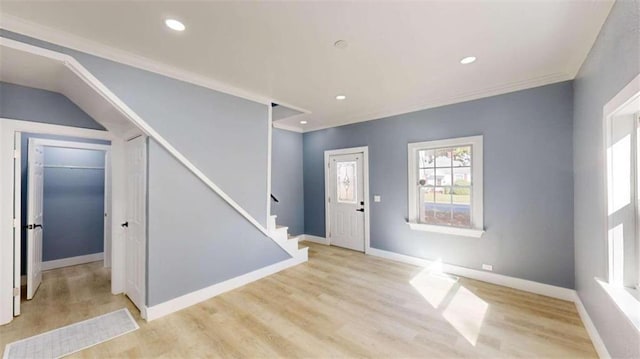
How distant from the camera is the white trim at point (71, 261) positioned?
13.2ft

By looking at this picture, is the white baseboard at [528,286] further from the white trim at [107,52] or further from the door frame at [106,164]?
the door frame at [106,164]

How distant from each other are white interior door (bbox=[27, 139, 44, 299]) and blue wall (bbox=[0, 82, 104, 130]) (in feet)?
2.11

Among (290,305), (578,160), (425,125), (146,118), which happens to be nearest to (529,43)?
(578,160)

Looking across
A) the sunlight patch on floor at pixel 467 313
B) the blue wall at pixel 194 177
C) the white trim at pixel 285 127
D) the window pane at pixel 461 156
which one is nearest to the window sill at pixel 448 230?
the sunlight patch on floor at pixel 467 313

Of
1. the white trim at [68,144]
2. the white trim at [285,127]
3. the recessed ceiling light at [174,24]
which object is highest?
the recessed ceiling light at [174,24]

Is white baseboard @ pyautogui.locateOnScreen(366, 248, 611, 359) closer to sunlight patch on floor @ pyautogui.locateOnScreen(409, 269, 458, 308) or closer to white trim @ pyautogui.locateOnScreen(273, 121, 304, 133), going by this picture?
sunlight patch on floor @ pyautogui.locateOnScreen(409, 269, 458, 308)

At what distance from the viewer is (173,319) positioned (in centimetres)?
262

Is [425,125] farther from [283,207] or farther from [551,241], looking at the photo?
[283,207]

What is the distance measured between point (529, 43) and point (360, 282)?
3301 mm

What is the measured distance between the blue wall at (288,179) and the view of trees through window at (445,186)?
110 inches

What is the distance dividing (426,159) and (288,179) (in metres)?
2.99

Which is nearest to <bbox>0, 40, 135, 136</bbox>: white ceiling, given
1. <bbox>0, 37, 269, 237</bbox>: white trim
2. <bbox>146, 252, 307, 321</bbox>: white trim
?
<bbox>0, 37, 269, 237</bbox>: white trim

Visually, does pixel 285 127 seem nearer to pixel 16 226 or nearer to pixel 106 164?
pixel 106 164

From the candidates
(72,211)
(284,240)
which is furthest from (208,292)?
(72,211)
